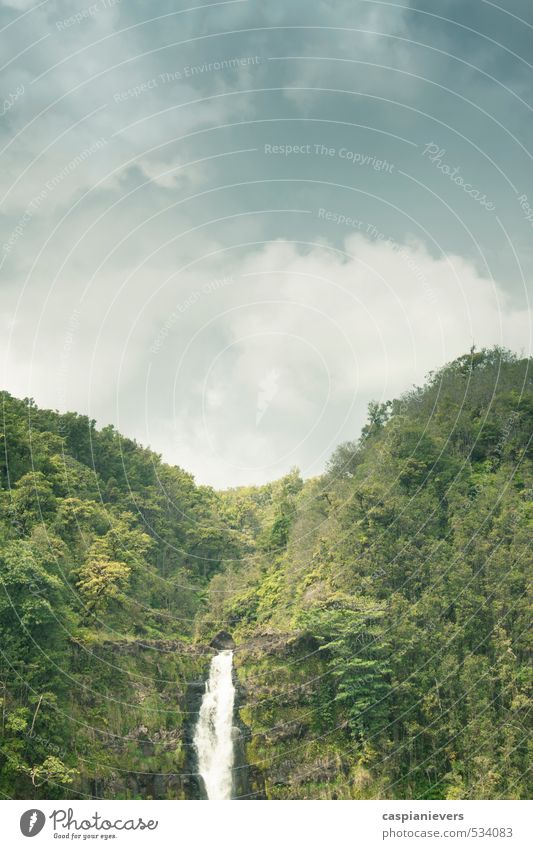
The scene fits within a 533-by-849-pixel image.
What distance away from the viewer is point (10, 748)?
31125 mm

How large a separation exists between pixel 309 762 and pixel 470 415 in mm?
33272

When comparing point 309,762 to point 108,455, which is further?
point 108,455

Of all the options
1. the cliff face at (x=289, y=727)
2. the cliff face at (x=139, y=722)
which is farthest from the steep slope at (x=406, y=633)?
the cliff face at (x=139, y=722)

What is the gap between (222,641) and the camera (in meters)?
48.8

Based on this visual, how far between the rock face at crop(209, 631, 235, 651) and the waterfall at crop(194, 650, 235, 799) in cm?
222

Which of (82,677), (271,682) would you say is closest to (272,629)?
(271,682)

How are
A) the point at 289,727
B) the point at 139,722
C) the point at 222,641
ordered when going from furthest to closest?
1. the point at 222,641
2. the point at 289,727
3. the point at 139,722
